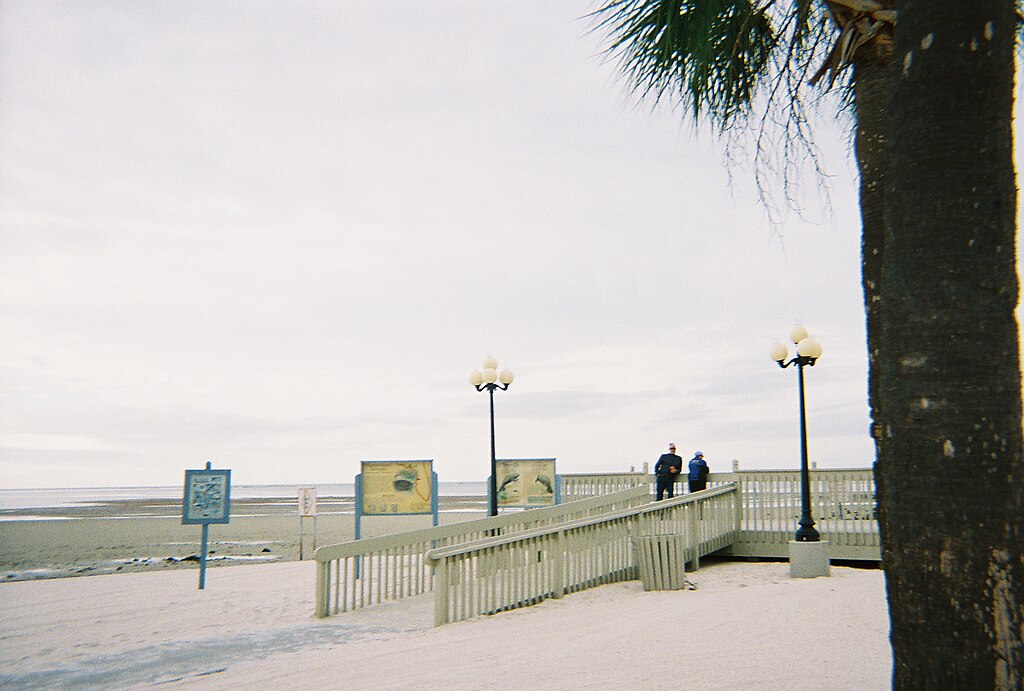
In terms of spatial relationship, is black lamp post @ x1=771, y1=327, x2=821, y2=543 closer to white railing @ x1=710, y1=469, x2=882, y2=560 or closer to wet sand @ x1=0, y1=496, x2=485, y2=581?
white railing @ x1=710, y1=469, x2=882, y2=560

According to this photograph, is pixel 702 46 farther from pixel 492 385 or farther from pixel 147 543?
pixel 147 543

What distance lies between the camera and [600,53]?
7.37 meters

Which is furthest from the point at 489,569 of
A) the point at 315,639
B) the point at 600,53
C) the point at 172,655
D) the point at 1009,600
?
the point at 1009,600

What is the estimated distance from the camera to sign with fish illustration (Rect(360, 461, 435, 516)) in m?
14.8

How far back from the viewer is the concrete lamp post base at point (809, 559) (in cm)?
1152

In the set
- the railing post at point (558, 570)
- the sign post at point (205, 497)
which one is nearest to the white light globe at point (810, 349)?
the railing post at point (558, 570)

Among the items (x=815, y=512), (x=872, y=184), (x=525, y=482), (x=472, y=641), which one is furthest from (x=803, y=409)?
(x=472, y=641)

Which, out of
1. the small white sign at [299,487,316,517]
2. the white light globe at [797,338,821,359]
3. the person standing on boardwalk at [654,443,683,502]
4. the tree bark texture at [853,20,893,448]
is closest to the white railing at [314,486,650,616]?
the person standing on boardwalk at [654,443,683,502]

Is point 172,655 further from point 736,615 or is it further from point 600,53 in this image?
point 600,53

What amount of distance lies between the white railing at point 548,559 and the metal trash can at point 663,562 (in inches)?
21.4

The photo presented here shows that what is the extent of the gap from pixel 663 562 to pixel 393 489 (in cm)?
592

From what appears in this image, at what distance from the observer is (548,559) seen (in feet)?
32.6

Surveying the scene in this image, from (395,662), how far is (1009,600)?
4.54 m

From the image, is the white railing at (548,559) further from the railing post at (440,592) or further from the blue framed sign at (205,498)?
the blue framed sign at (205,498)
